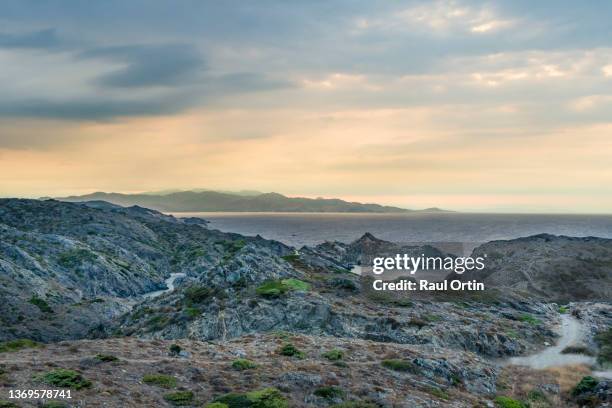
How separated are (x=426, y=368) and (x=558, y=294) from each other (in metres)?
80.1

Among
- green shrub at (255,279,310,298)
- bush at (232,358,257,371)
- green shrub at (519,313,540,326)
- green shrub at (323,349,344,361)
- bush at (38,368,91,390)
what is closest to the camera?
bush at (38,368,91,390)

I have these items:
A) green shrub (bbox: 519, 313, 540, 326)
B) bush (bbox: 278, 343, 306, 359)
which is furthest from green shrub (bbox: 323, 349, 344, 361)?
green shrub (bbox: 519, 313, 540, 326)

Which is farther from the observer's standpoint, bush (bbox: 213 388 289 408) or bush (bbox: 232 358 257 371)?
bush (bbox: 232 358 257 371)

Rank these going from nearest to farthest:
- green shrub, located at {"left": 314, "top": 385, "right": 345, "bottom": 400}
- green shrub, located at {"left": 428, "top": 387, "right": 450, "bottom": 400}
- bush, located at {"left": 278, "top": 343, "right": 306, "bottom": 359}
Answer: green shrub, located at {"left": 314, "top": 385, "right": 345, "bottom": 400} → green shrub, located at {"left": 428, "top": 387, "right": 450, "bottom": 400} → bush, located at {"left": 278, "top": 343, "right": 306, "bottom": 359}

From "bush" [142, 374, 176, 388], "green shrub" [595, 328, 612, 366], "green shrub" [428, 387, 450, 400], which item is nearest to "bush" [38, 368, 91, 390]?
"bush" [142, 374, 176, 388]

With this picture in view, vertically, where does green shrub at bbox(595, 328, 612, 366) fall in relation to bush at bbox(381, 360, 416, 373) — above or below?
below

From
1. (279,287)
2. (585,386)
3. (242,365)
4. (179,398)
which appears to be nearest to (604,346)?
(585,386)

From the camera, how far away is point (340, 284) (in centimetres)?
6156

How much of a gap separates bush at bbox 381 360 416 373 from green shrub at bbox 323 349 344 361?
3.34m

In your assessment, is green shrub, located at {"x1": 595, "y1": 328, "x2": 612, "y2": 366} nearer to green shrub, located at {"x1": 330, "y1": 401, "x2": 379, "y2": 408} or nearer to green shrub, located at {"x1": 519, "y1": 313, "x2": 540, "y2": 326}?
green shrub, located at {"x1": 519, "y1": 313, "x2": 540, "y2": 326}

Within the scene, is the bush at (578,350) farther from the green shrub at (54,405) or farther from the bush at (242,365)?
the green shrub at (54,405)

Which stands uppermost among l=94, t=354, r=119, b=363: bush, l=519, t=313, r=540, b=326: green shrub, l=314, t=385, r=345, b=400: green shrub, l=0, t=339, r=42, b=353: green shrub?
l=94, t=354, r=119, b=363: bush

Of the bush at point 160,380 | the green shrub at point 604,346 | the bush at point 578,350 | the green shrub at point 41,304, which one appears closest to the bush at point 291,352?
the bush at point 160,380

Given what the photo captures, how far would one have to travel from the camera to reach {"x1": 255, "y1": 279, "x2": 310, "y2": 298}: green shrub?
→ 52125 mm
